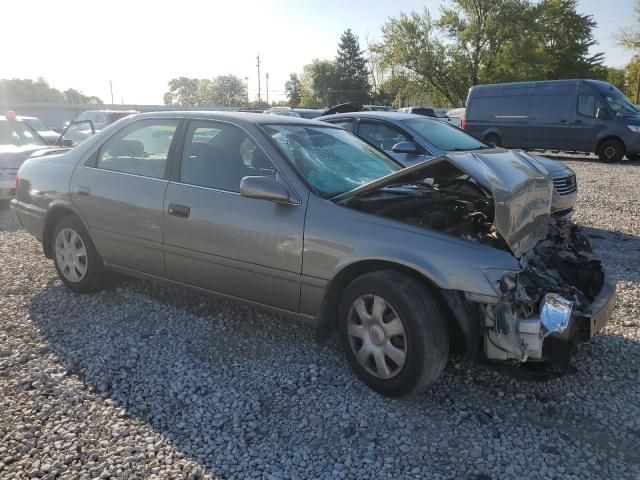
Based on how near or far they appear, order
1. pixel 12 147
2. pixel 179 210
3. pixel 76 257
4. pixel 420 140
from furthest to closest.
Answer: pixel 12 147
pixel 420 140
pixel 76 257
pixel 179 210

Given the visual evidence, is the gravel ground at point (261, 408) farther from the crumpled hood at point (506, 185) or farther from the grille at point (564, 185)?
the grille at point (564, 185)

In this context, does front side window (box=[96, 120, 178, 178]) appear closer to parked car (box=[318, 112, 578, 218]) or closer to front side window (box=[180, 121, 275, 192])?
front side window (box=[180, 121, 275, 192])

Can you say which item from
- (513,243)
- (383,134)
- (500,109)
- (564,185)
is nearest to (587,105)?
(500,109)

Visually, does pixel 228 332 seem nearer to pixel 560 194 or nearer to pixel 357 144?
pixel 357 144

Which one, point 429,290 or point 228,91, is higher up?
point 228,91

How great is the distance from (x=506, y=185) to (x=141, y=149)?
288 centimetres

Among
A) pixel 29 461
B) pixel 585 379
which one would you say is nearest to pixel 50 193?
pixel 29 461

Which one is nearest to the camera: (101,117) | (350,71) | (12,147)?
(12,147)

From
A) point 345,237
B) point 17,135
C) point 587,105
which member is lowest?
point 345,237

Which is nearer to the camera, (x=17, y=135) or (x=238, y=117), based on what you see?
(x=238, y=117)

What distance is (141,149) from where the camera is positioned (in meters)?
4.22

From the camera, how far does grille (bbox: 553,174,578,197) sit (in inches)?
255

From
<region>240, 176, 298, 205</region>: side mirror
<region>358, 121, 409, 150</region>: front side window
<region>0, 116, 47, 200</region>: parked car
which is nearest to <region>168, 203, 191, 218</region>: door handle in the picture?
<region>240, 176, 298, 205</region>: side mirror

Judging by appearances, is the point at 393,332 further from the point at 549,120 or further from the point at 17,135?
the point at 549,120
